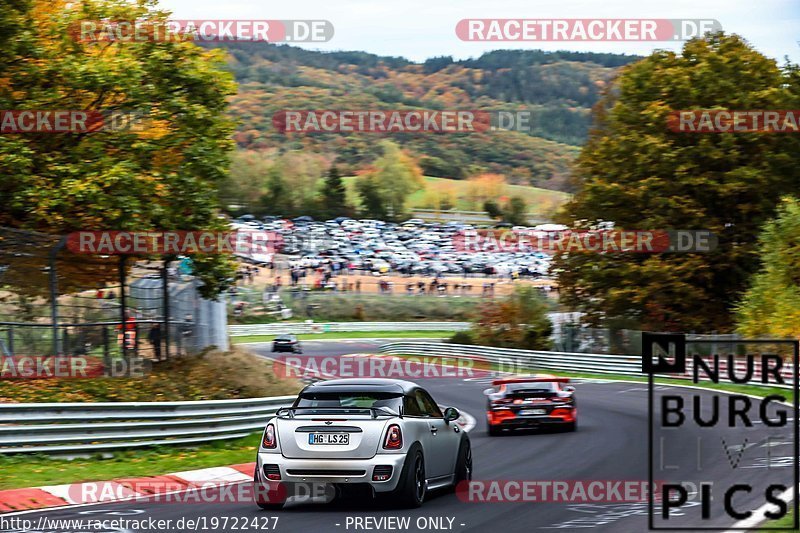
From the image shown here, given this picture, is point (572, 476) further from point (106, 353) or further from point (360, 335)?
point (360, 335)

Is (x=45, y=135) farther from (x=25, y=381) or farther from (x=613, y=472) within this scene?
(x=613, y=472)

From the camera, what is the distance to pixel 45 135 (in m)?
22.9

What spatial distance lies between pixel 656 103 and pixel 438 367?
15001mm

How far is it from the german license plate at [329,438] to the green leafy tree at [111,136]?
38.7ft

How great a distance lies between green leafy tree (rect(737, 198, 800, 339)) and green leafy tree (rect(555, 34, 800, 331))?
2.62 m

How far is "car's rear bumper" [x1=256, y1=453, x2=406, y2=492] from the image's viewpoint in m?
11.2

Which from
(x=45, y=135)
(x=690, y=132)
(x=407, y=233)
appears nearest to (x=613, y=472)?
(x=45, y=135)

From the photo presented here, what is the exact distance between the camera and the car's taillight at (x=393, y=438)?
11367 mm

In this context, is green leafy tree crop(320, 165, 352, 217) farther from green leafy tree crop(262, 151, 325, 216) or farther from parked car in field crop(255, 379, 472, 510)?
parked car in field crop(255, 379, 472, 510)

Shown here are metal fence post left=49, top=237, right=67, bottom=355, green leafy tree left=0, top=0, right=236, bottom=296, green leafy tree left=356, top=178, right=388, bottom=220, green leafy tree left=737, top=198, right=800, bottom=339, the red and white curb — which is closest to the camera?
the red and white curb

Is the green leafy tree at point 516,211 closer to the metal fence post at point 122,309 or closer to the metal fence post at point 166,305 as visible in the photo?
the metal fence post at point 166,305

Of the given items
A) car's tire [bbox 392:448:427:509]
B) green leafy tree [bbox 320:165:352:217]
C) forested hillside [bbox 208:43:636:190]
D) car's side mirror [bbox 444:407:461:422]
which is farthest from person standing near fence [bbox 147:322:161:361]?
forested hillside [bbox 208:43:636:190]

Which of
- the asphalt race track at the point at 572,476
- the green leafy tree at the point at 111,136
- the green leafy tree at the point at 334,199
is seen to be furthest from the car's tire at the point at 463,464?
the green leafy tree at the point at 334,199

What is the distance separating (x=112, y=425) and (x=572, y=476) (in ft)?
24.8
